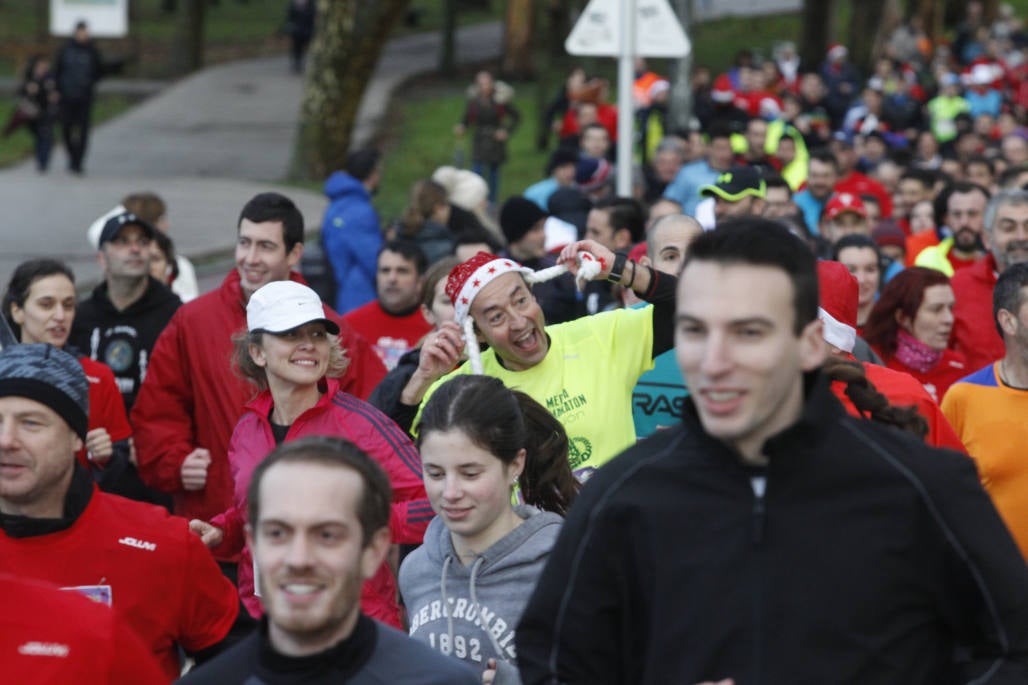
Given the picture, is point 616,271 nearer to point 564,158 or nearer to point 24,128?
point 564,158

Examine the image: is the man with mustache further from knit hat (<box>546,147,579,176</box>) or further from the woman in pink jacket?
the woman in pink jacket

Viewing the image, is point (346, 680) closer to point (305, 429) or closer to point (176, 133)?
point (305, 429)

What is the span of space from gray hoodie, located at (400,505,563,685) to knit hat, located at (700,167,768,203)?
5071mm

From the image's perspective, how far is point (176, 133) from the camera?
32.5 meters

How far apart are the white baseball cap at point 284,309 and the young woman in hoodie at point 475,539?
46.2 inches

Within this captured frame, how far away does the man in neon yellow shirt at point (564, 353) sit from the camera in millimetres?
6320

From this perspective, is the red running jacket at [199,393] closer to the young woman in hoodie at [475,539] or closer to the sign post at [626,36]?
the young woman in hoodie at [475,539]

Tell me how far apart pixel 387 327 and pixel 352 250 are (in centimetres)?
214

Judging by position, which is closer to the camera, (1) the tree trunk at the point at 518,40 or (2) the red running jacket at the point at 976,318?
(2) the red running jacket at the point at 976,318

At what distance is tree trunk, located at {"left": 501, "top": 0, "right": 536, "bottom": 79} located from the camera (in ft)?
132

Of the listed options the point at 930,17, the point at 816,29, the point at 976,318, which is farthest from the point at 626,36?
the point at 930,17

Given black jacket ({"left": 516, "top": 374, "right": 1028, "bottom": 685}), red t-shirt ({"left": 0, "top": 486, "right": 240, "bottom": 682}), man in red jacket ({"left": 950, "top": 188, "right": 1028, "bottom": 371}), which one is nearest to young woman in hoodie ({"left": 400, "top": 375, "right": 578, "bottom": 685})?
red t-shirt ({"left": 0, "top": 486, "right": 240, "bottom": 682})

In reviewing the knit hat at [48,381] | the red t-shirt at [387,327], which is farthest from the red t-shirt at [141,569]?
the red t-shirt at [387,327]

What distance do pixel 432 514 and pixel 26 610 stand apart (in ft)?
6.57
